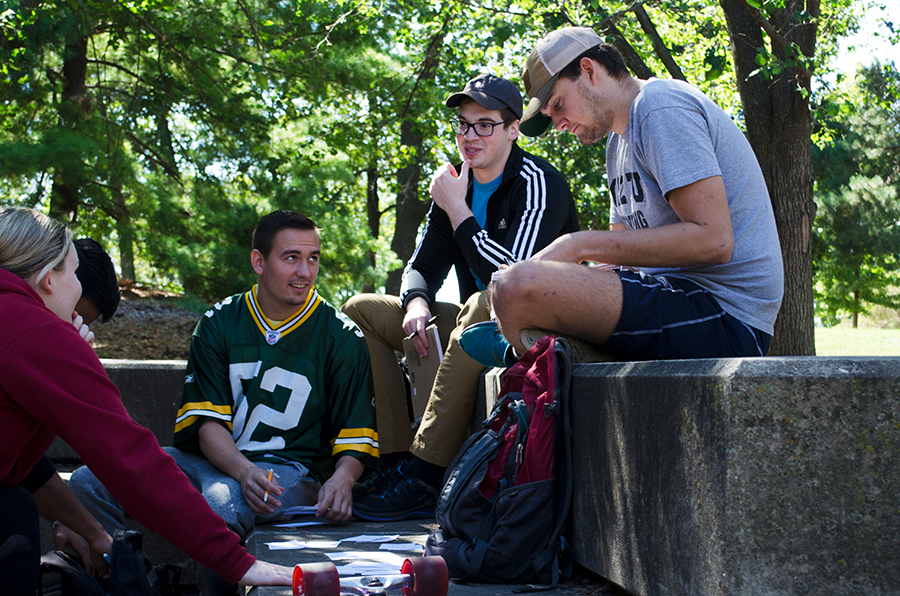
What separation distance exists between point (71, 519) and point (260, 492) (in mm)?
722

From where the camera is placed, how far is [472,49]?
12.1 metres

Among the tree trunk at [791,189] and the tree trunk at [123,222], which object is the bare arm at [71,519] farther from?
the tree trunk at [123,222]

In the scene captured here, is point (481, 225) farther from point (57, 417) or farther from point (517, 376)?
point (57, 417)

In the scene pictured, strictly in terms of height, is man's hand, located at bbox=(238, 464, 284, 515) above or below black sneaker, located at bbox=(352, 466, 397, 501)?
above

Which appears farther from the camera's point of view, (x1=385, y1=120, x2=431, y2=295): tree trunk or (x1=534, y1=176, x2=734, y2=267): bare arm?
(x1=385, y1=120, x2=431, y2=295): tree trunk

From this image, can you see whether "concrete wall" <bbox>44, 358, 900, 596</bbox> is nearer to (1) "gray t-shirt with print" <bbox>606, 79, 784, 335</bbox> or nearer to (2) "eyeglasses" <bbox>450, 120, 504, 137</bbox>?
(1) "gray t-shirt with print" <bbox>606, 79, 784, 335</bbox>

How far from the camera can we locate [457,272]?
434 cm

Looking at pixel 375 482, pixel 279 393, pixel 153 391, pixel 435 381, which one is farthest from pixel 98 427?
pixel 153 391

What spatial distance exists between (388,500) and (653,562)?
177 cm

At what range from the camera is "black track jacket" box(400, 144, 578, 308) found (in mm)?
3693

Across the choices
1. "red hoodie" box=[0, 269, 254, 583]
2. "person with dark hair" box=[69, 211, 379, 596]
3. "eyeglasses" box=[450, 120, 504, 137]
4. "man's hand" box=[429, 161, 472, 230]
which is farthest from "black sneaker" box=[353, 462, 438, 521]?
"eyeglasses" box=[450, 120, 504, 137]

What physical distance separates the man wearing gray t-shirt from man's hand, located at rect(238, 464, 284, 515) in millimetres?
1110

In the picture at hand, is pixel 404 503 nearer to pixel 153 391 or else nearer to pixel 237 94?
→ pixel 153 391

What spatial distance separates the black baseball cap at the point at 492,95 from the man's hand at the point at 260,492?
2.09 metres
